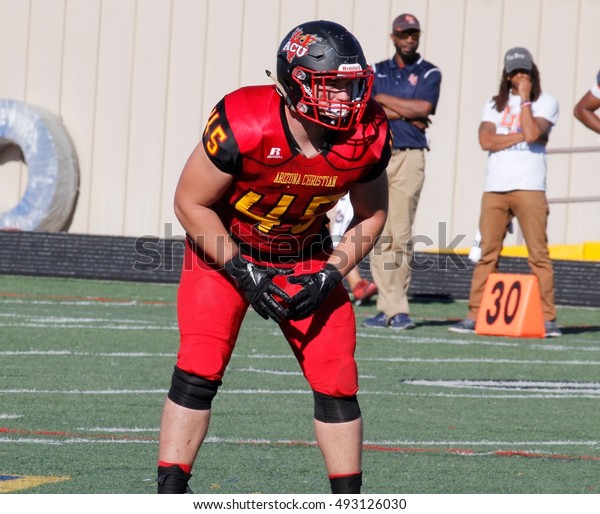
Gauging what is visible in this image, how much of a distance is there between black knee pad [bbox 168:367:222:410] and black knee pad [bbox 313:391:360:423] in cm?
35

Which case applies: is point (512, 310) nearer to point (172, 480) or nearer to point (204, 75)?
point (172, 480)

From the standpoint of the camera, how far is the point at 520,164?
998cm

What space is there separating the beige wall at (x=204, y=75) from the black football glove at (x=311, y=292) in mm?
11440

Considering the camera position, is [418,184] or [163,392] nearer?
[163,392]

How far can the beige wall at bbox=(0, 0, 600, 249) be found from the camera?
1578 centimetres

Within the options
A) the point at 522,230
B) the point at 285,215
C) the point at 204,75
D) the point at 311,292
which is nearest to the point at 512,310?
the point at 522,230

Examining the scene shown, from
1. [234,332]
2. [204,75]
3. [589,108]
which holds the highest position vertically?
[204,75]

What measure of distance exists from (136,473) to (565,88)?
1173cm

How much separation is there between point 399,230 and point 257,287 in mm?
5740

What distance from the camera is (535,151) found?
1002 centimetres

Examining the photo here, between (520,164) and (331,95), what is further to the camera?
(520,164)

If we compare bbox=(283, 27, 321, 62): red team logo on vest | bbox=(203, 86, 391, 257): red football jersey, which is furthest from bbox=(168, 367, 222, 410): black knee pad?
bbox=(283, 27, 321, 62): red team logo on vest

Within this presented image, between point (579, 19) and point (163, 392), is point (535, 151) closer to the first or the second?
point (163, 392)
